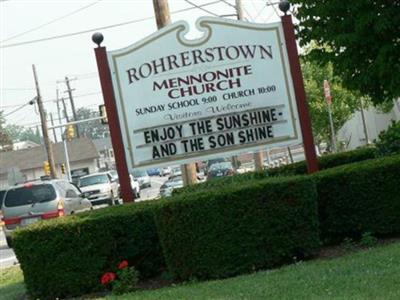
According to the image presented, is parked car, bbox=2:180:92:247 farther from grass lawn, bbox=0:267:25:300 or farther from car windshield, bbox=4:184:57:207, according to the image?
grass lawn, bbox=0:267:25:300

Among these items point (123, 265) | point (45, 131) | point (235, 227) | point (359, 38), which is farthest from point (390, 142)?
point (45, 131)

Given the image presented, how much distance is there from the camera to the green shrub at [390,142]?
35.9 feet

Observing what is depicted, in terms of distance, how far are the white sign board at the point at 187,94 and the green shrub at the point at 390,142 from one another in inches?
85.3

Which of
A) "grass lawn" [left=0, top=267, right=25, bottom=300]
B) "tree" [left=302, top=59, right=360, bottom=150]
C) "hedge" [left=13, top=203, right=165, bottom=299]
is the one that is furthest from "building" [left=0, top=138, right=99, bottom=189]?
"hedge" [left=13, top=203, right=165, bottom=299]

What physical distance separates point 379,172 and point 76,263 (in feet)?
12.1

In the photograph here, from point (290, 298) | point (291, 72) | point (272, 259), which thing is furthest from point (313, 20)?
point (290, 298)

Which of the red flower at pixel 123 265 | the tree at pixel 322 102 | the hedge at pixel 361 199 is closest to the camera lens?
the red flower at pixel 123 265

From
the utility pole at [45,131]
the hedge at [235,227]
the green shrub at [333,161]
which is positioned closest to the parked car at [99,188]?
the utility pole at [45,131]

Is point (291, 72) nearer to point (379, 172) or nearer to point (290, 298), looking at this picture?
point (379, 172)

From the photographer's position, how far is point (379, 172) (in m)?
8.76

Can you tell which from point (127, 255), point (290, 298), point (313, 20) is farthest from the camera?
point (313, 20)

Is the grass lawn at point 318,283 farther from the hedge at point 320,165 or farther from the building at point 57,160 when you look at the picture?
the building at point 57,160

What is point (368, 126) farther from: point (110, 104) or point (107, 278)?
point (107, 278)

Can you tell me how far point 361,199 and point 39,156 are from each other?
249 feet
